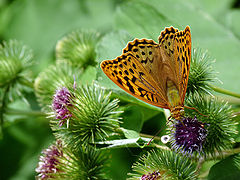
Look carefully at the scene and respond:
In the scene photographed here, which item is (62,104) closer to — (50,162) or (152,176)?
(50,162)

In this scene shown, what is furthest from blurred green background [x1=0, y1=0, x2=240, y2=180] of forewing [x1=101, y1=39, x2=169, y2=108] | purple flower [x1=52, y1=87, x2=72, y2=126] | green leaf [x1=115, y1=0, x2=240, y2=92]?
purple flower [x1=52, y1=87, x2=72, y2=126]

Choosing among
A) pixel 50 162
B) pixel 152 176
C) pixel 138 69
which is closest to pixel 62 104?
pixel 50 162

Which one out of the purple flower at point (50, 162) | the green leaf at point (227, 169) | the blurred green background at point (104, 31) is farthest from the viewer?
the blurred green background at point (104, 31)

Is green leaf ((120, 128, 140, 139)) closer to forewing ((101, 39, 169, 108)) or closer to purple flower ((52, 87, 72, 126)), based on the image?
forewing ((101, 39, 169, 108))

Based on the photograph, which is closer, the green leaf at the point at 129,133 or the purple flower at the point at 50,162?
the green leaf at the point at 129,133

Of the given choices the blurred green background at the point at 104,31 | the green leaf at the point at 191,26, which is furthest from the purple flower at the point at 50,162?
the green leaf at the point at 191,26

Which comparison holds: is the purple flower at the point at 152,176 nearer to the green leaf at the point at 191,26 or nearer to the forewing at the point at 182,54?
the forewing at the point at 182,54

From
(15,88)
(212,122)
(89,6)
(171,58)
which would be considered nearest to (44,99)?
(15,88)

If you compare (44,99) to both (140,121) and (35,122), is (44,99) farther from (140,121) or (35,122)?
(35,122)
